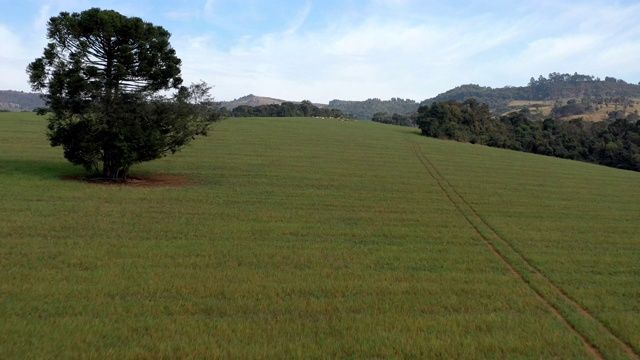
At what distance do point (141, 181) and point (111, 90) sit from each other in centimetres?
527

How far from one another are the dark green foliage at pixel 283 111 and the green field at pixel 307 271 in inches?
3886

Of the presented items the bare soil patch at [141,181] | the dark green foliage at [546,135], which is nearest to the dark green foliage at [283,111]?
the dark green foliage at [546,135]

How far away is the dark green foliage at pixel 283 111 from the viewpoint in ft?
411

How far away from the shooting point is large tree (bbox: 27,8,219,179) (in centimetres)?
2281

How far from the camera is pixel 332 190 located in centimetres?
2594

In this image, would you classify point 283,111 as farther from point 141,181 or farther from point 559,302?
point 559,302

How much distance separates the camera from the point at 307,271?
1212 cm

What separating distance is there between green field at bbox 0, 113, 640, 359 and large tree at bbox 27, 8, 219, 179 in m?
2.31

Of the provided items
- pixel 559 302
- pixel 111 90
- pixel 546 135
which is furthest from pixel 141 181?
pixel 546 135

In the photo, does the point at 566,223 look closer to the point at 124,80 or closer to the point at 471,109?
the point at 124,80

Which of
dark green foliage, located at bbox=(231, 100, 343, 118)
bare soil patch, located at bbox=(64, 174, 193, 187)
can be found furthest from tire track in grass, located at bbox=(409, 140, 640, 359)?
dark green foliage, located at bbox=(231, 100, 343, 118)

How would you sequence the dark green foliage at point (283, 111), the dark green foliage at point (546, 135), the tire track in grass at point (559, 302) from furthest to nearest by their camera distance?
the dark green foliage at point (283, 111), the dark green foliage at point (546, 135), the tire track in grass at point (559, 302)

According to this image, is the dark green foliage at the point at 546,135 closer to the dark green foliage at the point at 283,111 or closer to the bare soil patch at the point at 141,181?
the dark green foliage at the point at 283,111

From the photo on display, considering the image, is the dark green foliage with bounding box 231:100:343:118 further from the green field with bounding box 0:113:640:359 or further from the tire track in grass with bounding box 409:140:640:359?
the tire track in grass with bounding box 409:140:640:359
